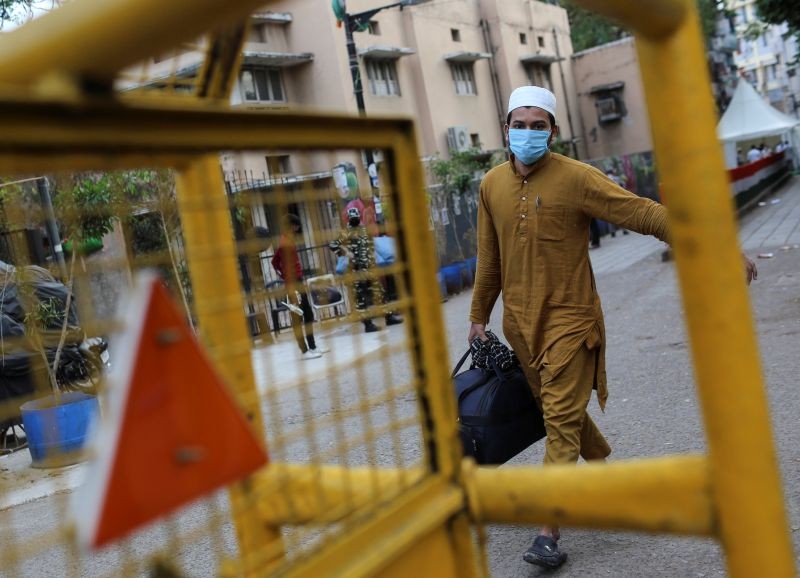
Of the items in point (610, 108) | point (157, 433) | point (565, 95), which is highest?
point (565, 95)

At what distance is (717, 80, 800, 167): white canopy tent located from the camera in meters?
Result: 33.3

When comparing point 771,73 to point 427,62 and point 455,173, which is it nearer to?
point 427,62

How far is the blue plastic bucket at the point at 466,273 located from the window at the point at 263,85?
38.4 feet

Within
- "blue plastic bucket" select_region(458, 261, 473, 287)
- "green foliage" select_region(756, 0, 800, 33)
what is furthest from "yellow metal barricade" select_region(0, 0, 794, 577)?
"blue plastic bucket" select_region(458, 261, 473, 287)

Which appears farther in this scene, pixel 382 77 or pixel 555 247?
pixel 382 77

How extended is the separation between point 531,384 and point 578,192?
82 centimetres

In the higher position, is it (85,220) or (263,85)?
(263,85)

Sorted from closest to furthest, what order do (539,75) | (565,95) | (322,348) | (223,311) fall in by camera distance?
(223,311) → (322,348) → (539,75) → (565,95)

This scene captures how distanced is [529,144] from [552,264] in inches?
19.5

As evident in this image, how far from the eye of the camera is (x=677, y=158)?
1262 millimetres

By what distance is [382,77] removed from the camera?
3075 cm

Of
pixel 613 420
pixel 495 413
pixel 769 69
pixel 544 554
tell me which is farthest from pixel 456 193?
pixel 769 69

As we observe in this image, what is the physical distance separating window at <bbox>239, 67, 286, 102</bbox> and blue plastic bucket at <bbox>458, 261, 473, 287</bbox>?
461 inches

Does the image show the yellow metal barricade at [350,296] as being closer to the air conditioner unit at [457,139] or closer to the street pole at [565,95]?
the air conditioner unit at [457,139]
